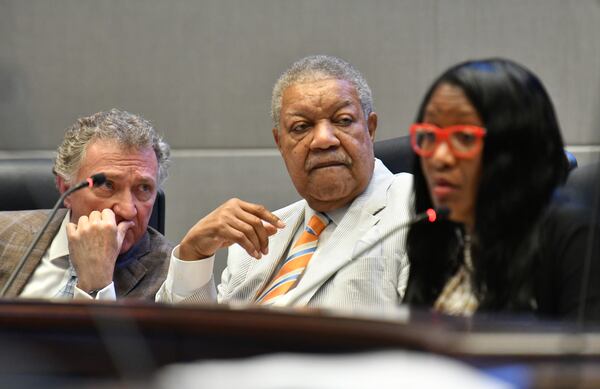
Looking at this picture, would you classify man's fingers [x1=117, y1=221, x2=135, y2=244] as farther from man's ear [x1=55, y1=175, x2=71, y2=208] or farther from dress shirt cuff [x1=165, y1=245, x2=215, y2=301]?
dress shirt cuff [x1=165, y1=245, x2=215, y2=301]

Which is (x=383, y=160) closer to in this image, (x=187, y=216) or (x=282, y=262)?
(x=282, y=262)

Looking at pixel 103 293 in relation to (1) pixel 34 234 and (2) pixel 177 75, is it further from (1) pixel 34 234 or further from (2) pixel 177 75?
(2) pixel 177 75

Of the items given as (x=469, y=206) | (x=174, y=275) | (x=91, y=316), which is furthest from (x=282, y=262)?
(x=91, y=316)

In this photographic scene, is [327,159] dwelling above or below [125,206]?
above

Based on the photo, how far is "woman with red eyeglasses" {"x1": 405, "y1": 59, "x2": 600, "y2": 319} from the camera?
44.4 inches

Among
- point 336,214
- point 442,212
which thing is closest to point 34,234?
point 336,214

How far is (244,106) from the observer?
2973 millimetres

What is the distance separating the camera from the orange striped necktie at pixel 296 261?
192cm

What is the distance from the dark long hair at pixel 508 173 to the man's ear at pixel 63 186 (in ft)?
4.51

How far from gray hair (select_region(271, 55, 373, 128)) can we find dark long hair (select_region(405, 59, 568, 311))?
2.82ft

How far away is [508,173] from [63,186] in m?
1.52

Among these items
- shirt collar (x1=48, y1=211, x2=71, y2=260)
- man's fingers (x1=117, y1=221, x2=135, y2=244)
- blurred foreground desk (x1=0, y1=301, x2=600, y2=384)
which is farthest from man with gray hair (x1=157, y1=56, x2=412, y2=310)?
blurred foreground desk (x1=0, y1=301, x2=600, y2=384)

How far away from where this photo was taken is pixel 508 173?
1.17m

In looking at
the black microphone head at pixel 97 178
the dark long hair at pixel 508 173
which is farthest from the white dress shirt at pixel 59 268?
the dark long hair at pixel 508 173
